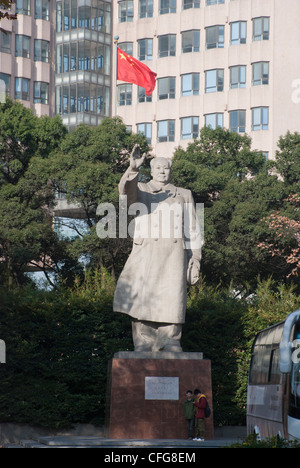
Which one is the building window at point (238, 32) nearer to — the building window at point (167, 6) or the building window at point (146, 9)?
the building window at point (167, 6)

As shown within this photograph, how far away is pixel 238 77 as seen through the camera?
59875mm

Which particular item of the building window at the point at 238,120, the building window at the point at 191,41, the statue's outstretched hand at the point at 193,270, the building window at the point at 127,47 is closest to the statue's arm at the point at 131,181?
the statue's outstretched hand at the point at 193,270

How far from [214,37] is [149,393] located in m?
46.5

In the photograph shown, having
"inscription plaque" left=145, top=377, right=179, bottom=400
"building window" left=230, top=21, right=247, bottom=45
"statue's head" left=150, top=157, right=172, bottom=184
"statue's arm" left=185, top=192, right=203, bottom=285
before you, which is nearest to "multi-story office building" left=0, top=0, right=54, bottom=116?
"building window" left=230, top=21, right=247, bottom=45

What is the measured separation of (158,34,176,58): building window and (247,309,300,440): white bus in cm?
4442

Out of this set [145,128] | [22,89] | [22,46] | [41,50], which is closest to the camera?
[145,128]

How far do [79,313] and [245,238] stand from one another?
1531 centimetres

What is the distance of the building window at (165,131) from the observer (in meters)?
61.7

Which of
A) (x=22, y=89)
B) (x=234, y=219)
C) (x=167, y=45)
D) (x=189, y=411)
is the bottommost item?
(x=189, y=411)

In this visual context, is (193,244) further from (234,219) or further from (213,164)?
(213,164)

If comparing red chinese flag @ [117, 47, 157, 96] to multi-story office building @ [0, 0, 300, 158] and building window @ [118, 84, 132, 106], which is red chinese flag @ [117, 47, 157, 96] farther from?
building window @ [118, 84, 132, 106]

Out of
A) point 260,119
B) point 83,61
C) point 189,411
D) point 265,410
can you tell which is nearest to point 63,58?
point 83,61
